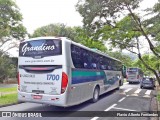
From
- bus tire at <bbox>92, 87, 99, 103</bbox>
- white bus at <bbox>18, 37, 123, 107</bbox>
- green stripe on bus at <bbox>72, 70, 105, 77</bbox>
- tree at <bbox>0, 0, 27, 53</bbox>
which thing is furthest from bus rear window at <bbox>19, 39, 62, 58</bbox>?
tree at <bbox>0, 0, 27, 53</bbox>

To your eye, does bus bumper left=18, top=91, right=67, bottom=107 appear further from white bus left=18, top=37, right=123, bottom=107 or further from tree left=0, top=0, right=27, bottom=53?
tree left=0, top=0, right=27, bottom=53

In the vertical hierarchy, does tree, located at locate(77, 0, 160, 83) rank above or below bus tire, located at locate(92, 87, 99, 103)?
above

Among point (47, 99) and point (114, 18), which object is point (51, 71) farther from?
point (114, 18)

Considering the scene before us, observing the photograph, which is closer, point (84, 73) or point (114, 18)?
point (84, 73)

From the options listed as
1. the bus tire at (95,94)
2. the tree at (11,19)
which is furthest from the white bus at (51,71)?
the tree at (11,19)

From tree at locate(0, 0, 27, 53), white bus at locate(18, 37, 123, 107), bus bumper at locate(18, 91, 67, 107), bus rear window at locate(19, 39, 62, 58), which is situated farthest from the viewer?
Answer: tree at locate(0, 0, 27, 53)

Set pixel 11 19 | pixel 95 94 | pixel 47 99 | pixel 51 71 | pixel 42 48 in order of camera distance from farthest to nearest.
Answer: pixel 11 19 < pixel 95 94 < pixel 42 48 < pixel 51 71 < pixel 47 99

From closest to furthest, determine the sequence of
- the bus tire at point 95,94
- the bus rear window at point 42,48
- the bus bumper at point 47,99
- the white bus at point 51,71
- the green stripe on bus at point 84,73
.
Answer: the bus bumper at point 47,99 < the white bus at point 51,71 < the bus rear window at point 42,48 < the green stripe on bus at point 84,73 < the bus tire at point 95,94

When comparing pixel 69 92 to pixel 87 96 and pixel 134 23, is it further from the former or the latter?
pixel 134 23

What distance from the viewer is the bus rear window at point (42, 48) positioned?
358 inches

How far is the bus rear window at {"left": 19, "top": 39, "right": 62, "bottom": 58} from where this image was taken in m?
9.10

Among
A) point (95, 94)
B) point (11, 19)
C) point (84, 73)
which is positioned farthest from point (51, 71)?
point (11, 19)

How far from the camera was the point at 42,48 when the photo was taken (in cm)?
930

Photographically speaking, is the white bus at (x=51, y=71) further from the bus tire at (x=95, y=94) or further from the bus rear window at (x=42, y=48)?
the bus tire at (x=95, y=94)
